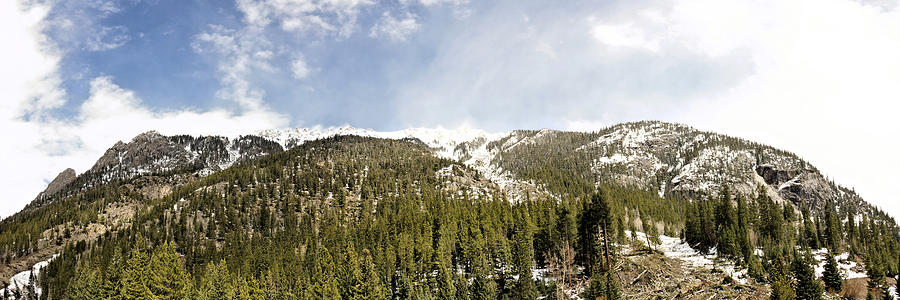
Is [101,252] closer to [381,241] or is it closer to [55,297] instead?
[55,297]

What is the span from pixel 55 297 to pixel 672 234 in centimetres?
18734

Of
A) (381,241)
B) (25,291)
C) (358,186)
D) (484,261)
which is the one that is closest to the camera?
(484,261)

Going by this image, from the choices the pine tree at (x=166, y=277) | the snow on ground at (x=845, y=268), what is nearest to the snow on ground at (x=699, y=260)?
the snow on ground at (x=845, y=268)

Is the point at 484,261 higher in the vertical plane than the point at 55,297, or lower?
higher

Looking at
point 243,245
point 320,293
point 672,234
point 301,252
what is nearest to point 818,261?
point 672,234

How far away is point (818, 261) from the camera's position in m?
87.6

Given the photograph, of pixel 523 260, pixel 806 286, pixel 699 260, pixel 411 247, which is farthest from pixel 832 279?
pixel 411 247

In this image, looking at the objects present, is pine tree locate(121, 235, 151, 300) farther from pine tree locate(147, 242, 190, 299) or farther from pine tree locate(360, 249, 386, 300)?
pine tree locate(360, 249, 386, 300)

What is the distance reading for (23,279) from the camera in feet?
473

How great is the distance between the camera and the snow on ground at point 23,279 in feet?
450

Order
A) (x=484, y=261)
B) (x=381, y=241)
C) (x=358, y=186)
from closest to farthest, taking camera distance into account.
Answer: (x=484, y=261)
(x=381, y=241)
(x=358, y=186)

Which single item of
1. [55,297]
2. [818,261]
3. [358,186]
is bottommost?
[55,297]

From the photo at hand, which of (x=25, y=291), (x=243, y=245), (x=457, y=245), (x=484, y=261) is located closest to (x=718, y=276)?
(x=484, y=261)

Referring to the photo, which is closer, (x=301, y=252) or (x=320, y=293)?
(x=320, y=293)
